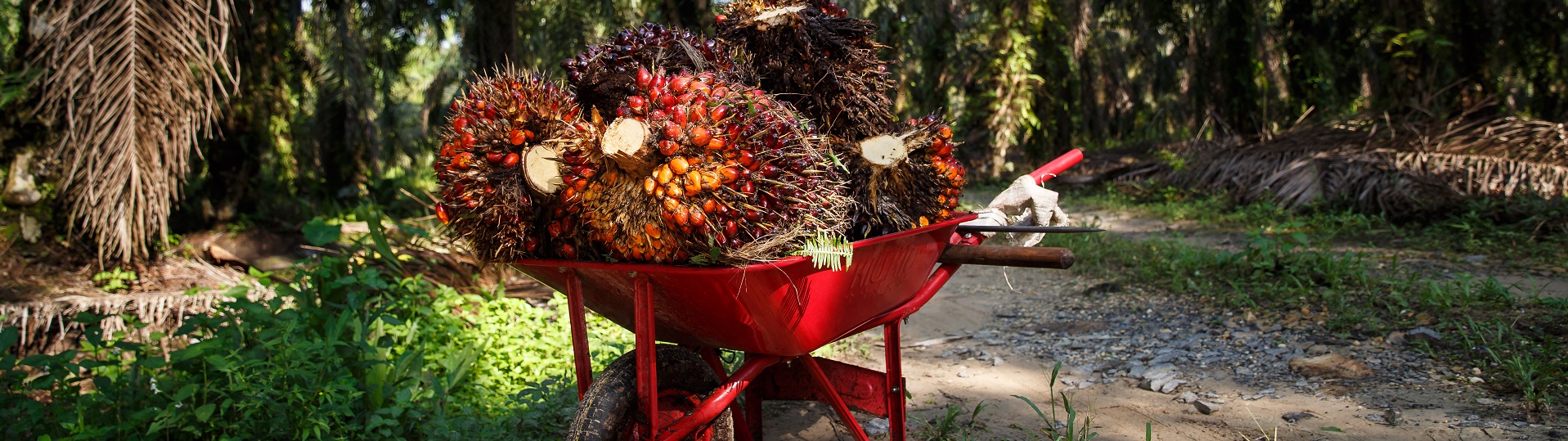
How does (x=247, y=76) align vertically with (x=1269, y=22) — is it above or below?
below

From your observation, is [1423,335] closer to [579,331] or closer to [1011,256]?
[1011,256]

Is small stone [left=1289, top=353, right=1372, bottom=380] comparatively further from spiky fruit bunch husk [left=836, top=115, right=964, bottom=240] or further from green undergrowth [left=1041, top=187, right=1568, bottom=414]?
spiky fruit bunch husk [left=836, top=115, right=964, bottom=240]

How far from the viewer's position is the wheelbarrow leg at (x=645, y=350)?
1845 mm

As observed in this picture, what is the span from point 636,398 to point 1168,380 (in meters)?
2.22

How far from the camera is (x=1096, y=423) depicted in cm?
290

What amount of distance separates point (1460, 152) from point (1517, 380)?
14.5 feet

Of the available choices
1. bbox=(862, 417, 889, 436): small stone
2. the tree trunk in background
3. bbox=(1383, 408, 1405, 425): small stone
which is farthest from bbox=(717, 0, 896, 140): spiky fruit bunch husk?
the tree trunk in background

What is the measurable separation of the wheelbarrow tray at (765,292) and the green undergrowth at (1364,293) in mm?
2104

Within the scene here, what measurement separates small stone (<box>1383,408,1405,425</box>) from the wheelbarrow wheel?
6.75ft

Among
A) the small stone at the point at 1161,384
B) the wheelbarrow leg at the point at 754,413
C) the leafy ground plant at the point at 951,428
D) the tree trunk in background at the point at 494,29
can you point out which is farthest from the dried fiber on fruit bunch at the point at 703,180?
the tree trunk in background at the point at 494,29

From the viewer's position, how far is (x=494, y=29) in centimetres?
757

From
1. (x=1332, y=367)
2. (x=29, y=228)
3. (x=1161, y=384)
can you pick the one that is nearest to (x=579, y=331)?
(x=1161, y=384)

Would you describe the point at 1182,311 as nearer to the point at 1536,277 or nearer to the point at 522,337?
the point at 1536,277

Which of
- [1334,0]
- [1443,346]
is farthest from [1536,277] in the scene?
[1334,0]
